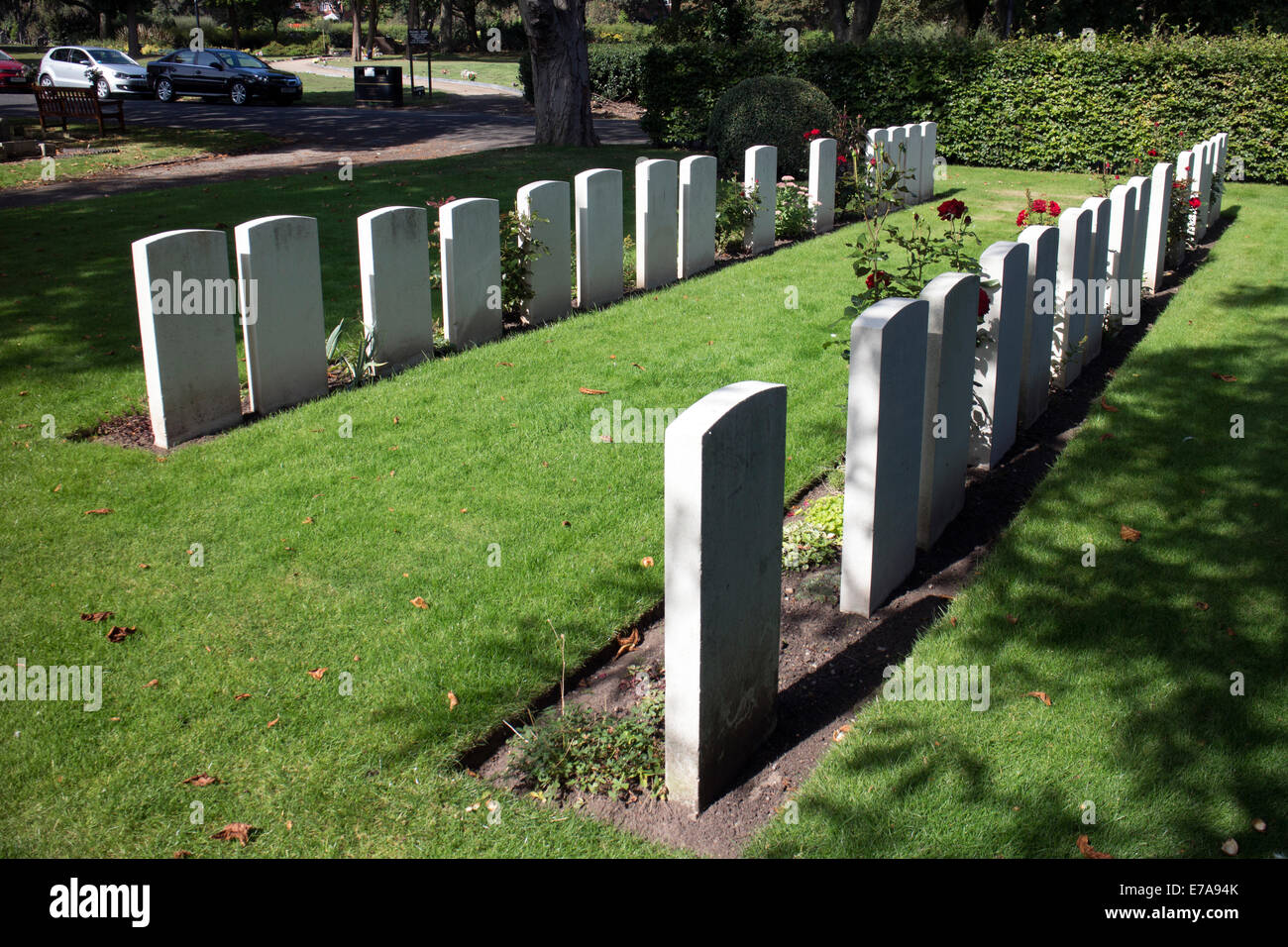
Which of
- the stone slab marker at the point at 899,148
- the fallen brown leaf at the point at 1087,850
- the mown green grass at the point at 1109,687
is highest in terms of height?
Result: the stone slab marker at the point at 899,148

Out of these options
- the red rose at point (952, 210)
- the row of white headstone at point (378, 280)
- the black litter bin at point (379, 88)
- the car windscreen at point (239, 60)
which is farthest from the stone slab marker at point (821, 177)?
the car windscreen at point (239, 60)

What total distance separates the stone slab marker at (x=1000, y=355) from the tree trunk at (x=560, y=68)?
1429 cm

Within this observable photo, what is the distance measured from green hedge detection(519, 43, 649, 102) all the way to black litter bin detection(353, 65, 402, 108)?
13.5 feet

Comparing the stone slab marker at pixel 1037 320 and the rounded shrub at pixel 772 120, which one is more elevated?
the rounded shrub at pixel 772 120

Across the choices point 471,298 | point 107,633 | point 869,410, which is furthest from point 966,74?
point 107,633

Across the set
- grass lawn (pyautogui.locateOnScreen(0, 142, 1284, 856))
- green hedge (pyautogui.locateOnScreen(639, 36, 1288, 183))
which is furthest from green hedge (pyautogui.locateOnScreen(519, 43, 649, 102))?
grass lawn (pyautogui.locateOnScreen(0, 142, 1284, 856))

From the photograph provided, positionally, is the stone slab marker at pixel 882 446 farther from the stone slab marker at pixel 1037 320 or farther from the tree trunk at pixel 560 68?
the tree trunk at pixel 560 68

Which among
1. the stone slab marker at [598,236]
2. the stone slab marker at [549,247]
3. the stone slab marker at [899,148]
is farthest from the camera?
the stone slab marker at [899,148]

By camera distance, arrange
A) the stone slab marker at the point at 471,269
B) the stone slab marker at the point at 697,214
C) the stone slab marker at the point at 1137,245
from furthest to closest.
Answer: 1. the stone slab marker at the point at 697,214
2. the stone slab marker at the point at 1137,245
3. the stone slab marker at the point at 471,269

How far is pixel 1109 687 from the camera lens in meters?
4.21

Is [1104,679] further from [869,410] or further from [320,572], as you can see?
[320,572]

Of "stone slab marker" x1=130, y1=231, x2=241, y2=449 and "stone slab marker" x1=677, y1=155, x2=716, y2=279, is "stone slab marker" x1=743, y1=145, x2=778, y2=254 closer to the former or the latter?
"stone slab marker" x1=677, y1=155, x2=716, y2=279

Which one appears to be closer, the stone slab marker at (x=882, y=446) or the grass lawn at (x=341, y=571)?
the grass lawn at (x=341, y=571)

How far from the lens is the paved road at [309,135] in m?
16.9
